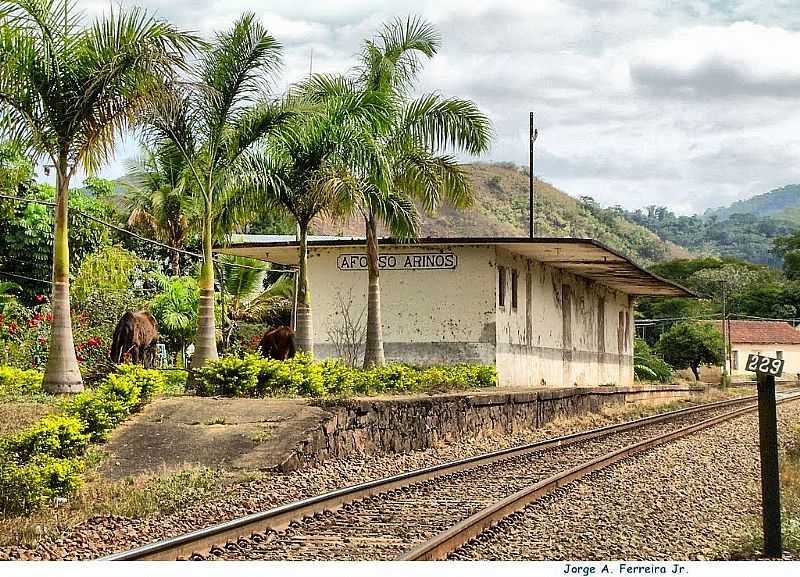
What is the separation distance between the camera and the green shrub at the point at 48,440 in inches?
416

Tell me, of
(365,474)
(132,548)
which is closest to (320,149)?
(365,474)

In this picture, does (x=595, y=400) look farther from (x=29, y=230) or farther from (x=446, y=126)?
(x=29, y=230)

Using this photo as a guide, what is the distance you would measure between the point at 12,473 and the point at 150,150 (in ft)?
30.9

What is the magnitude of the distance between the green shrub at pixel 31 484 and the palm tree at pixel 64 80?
4363 mm

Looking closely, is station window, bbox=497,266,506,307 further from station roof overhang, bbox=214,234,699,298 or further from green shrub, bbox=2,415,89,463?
green shrub, bbox=2,415,89,463

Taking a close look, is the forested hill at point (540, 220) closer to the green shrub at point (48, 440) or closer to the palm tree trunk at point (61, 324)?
the palm tree trunk at point (61, 324)

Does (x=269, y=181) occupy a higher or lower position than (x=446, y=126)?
lower

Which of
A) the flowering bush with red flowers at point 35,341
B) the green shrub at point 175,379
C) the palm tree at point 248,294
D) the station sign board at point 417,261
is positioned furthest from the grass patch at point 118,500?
the palm tree at point 248,294

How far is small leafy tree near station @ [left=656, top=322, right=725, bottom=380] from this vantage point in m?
55.2

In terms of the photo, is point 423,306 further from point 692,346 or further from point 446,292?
point 692,346

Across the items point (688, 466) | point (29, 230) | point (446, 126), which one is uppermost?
point (446, 126)

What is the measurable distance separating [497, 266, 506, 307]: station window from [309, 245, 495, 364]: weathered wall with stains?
41cm

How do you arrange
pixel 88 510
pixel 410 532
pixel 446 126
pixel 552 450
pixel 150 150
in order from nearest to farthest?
pixel 410 532
pixel 88 510
pixel 552 450
pixel 150 150
pixel 446 126

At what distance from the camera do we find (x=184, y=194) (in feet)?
89.1
